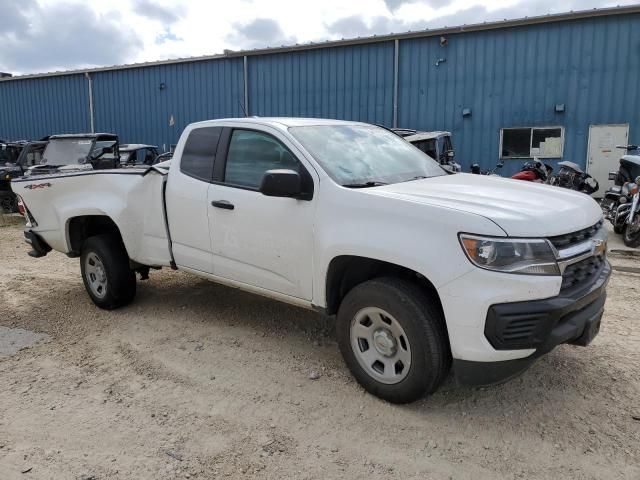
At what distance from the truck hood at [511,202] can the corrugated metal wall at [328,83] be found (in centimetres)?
1279

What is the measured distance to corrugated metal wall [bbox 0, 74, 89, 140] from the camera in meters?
22.1

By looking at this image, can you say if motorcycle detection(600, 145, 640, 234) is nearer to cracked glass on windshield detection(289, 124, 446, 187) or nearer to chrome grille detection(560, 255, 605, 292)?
cracked glass on windshield detection(289, 124, 446, 187)

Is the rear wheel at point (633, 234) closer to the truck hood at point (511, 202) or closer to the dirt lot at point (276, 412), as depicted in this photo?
the dirt lot at point (276, 412)

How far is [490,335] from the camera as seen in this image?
2.78 metres

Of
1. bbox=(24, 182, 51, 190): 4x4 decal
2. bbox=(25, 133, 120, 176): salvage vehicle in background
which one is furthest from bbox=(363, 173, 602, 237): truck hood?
bbox=(25, 133, 120, 176): salvage vehicle in background

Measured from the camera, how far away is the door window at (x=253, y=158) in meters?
3.89

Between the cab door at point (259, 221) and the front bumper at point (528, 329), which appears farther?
the cab door at point (259, 221)

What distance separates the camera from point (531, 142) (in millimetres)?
14406

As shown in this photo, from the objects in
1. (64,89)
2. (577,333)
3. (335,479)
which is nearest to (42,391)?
(335,479)

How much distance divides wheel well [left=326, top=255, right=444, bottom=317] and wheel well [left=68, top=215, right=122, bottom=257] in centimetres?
283

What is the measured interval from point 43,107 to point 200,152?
22.3m

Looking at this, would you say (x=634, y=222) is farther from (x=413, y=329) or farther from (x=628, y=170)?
(x=413, y=329)

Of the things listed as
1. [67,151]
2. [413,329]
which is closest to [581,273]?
[413,329]

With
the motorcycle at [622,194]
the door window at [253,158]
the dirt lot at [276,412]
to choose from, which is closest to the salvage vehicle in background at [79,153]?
the dirt lot at [276,412]
